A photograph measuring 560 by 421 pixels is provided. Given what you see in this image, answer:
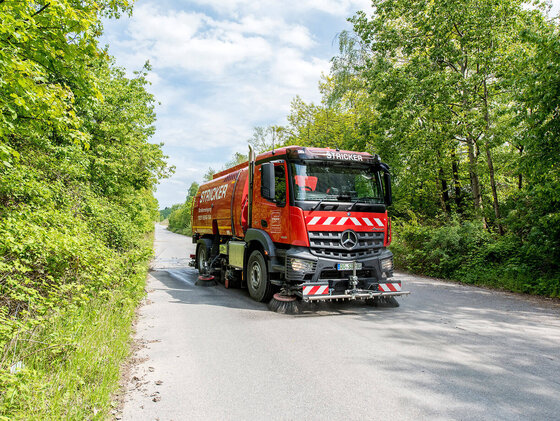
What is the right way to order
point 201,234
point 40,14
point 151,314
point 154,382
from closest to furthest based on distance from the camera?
point 154,382, point 40,14, point 151,314, point 201,234

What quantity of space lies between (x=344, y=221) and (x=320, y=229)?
0.52 m

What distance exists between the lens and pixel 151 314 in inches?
286

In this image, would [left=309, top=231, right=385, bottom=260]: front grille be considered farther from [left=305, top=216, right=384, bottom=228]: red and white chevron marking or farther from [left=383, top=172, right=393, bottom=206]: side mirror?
[left=383, top=172, right=393, bottom=206]: side mirror

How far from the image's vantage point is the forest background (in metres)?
9.08

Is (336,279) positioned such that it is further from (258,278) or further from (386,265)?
(258,278)

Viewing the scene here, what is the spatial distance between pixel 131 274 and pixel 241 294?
270 cm

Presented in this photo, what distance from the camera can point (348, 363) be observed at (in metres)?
4.47

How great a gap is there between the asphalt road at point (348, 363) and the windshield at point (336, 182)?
7.08ft

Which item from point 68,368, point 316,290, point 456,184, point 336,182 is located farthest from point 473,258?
point 68,368

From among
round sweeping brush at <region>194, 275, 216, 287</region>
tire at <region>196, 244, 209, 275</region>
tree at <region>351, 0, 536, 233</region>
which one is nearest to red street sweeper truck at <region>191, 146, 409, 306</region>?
round sweeping brush at <region>194, 275, 216, 287</region>

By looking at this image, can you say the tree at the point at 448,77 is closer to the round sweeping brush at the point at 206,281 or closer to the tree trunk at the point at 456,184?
the tree trunk at the point at 456,184

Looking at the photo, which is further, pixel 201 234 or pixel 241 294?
pixel 201 234

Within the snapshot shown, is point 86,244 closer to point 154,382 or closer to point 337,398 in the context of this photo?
point 154,382

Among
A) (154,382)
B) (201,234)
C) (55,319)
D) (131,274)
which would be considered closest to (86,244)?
(131,274)
